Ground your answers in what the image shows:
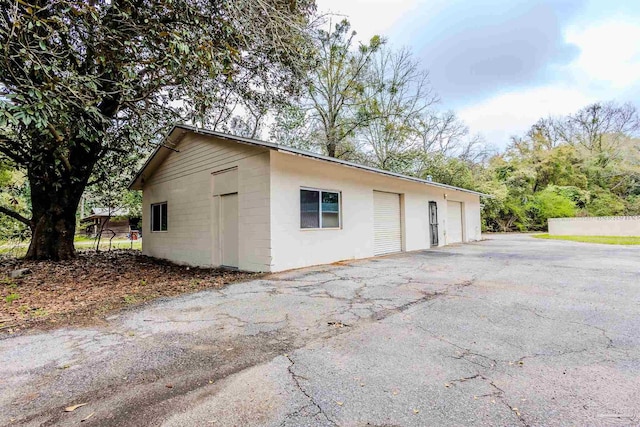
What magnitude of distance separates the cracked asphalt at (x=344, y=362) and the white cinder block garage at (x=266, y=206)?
2.58 metres

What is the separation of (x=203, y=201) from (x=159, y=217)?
141 inches

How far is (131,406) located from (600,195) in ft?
102

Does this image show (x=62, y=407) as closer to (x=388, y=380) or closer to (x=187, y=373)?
(x=187, y=373)

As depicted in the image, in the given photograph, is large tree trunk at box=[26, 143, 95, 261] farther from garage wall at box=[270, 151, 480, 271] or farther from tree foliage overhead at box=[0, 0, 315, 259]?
garage wall at box=[270, 151, 480, 271]

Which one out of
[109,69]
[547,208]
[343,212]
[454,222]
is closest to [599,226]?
[547,208]

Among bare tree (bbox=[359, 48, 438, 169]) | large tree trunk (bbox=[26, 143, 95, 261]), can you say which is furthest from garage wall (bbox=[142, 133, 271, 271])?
bare tree (bbox=[359, 48, 438, 169])

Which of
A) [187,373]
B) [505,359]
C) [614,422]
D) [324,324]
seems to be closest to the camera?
[614,422]

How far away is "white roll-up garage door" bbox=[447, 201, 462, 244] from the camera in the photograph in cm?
1489

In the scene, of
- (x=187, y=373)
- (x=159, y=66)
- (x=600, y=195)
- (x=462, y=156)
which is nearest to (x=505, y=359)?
(x=187, y=373)

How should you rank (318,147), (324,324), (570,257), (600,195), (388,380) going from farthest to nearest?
(600,195) < (318,147) < (570,257) < (324,324) < (388,380)

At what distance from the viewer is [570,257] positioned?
29.7ft

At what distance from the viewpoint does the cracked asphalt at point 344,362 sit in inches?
78.7

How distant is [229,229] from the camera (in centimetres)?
842

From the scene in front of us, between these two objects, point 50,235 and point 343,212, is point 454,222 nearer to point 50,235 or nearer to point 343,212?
point 343,212
